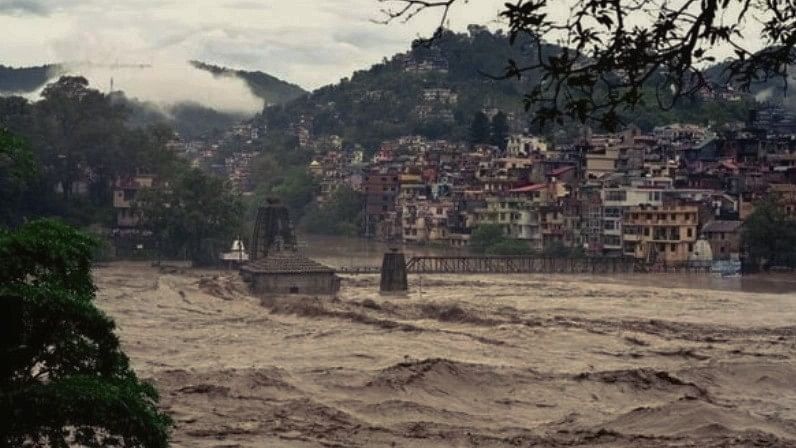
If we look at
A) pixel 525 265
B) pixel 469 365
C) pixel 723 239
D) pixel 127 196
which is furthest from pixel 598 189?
pixel 469 365

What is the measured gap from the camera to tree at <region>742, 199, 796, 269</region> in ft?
189

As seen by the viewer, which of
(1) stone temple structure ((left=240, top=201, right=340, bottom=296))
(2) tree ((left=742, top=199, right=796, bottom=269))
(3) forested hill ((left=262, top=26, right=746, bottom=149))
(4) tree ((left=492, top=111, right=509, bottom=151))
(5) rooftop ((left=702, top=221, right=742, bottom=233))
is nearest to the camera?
(1) stone temple structure ((left=240, top=201, right=340, bottom=296))

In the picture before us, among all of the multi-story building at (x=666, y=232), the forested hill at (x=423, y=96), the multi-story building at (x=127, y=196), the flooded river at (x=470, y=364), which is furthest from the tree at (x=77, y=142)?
the forested hill at (x=423, y=96)

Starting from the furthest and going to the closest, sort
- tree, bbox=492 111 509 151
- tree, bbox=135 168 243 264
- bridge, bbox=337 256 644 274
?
tree, bbox=492 111 509 151, tree, bbox=135 168 243 264, bridge, bbox=337 256 644 274

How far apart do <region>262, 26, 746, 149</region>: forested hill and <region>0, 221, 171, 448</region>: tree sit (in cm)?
9340

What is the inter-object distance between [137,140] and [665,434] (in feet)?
175

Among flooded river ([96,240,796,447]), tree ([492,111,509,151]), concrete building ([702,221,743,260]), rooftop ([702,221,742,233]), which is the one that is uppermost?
tree ([492,111,509,151])

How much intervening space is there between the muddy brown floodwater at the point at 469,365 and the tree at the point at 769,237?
Answer: 9314 mm

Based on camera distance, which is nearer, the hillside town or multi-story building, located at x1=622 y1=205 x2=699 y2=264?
multi-story building, located at x1=622 y1=205 x2=699 y2=264

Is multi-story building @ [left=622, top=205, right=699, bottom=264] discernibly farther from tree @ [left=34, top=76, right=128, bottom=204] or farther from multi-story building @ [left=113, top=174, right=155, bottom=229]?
tree @ [left=34, top=76, right=128, bottom=204]

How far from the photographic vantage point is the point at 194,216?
58156 mm

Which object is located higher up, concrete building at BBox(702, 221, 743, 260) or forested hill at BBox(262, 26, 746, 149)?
forested hill at BBox(262, 26, 746, 149)

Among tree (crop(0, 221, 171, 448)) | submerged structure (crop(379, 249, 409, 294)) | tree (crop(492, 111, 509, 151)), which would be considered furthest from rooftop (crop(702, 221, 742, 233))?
tree (crop(0, 221, 171, 448))

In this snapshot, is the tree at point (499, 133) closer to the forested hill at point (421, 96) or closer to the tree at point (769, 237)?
the forested hill at point (421, 96)
